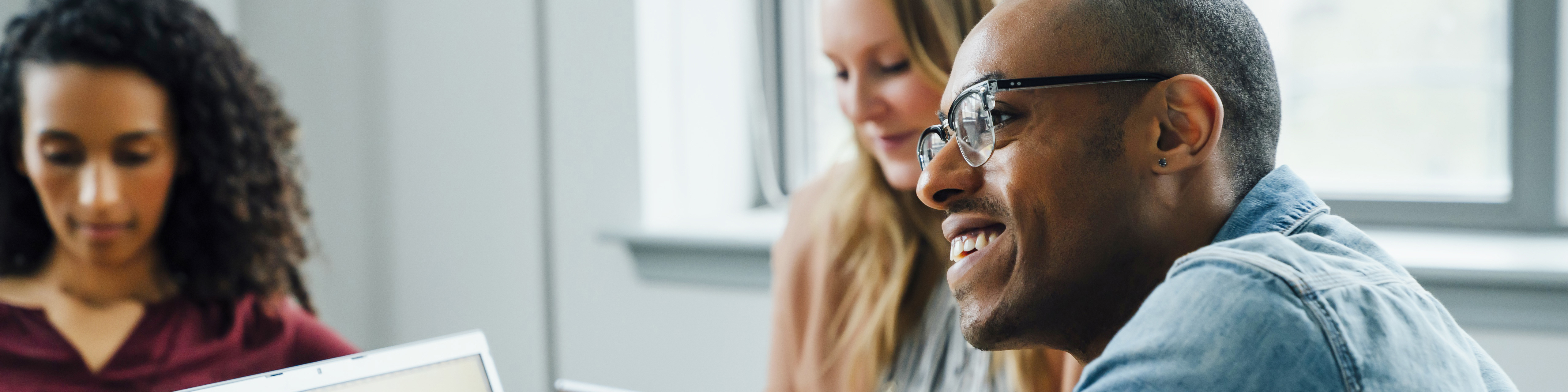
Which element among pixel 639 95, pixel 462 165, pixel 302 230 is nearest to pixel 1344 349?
pixel 639 95

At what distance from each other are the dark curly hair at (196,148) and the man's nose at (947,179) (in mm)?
845

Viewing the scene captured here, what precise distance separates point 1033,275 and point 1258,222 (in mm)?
131

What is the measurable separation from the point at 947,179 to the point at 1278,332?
0.25 metres

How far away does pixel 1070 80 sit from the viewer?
59 centimetres

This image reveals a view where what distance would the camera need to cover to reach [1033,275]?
61cm

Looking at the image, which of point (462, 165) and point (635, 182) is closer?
point (635, 182)

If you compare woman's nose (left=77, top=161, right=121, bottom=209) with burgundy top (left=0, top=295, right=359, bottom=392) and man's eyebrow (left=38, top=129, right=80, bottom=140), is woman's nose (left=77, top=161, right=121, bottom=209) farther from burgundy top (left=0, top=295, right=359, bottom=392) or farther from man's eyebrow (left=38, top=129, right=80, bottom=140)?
burgundy top (left=0, top=295, right=359, bottom=392)

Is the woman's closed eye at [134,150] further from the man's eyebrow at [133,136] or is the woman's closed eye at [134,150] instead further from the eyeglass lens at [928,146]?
the eyeglass lens at [928,146]

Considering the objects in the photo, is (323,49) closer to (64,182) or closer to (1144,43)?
(64,182)

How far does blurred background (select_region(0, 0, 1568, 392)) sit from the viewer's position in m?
1.54

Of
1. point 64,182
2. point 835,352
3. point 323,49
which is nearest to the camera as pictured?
point 64,182

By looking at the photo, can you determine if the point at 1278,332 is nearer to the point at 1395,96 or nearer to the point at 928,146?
the point at 928,146

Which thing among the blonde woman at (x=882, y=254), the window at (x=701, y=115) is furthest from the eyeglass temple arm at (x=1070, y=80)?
the window at (x=701, y=115)

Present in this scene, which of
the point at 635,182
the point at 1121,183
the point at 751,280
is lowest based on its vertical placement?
the point at 751,280
